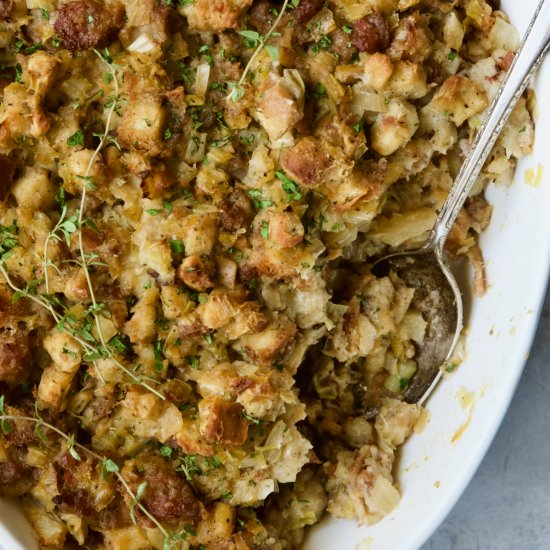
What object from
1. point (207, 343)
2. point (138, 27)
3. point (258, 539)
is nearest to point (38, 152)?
point (138, 27)

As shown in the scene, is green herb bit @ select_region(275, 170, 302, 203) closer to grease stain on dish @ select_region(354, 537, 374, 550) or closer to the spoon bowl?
the spoon bowl

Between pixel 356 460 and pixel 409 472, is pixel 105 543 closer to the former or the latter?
pixel 356 460

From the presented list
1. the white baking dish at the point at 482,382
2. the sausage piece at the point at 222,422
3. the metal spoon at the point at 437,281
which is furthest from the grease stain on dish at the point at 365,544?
→ the sausage piece at the point at 222,422

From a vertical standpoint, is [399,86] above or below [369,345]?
above

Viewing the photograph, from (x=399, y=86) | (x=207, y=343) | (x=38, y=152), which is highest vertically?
(x=399, y=86)

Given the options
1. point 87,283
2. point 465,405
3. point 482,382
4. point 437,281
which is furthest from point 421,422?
point 87,283

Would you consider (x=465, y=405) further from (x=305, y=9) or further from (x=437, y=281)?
(x=305, y=9)

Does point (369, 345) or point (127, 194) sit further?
point (369, 345)

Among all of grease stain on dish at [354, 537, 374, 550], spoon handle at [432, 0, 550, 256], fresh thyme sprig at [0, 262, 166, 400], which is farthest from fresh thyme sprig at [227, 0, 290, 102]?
grease stain on dish at [354, 537, 374, 550]
